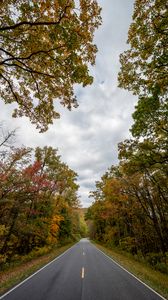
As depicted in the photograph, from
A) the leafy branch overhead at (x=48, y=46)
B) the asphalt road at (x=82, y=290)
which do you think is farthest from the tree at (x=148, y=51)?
the asphalt road at (x=82, y=290)

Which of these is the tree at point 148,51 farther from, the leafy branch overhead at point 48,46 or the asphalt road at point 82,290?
the asphalt road at point 82,290

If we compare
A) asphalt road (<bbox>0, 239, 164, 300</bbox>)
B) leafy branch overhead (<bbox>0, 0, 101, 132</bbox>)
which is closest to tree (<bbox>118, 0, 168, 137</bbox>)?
leafy branch overhead (<bbox>0, 0, 101, 132</bbox>)

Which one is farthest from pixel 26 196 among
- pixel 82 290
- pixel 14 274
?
pixel 82 290

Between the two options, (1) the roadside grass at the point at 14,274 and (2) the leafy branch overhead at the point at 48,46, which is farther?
(1) the roadside grass at the point at 14,274

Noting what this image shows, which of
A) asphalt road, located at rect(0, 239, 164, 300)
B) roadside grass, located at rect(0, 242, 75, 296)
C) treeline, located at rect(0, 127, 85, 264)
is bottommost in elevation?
asphalt road, located at rect(0, 239, 164, 300)

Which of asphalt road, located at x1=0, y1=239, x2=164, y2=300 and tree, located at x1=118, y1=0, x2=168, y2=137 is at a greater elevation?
tree, located at x1=118, y1=0, x2=168, y2=137

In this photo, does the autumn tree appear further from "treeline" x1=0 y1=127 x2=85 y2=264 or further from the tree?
the tree

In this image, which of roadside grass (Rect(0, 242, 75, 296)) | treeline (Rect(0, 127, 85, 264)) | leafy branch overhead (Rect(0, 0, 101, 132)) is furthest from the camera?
treeline (Rect(0, 127, 85, 264))

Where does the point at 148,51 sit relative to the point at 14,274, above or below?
above

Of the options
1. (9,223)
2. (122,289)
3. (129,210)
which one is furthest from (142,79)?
(129,210)

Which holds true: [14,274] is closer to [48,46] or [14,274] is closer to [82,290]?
[82,290]

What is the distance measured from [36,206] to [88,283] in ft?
52.0

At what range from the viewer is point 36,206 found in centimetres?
2327

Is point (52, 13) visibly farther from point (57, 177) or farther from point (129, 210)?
point (57, 177)
